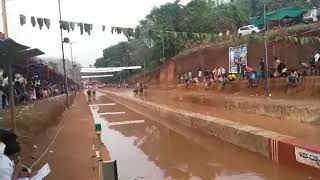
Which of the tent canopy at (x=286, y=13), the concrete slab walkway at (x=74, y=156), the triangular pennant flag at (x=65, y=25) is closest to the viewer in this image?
the concrete slab walkway at (x=74, y=156)

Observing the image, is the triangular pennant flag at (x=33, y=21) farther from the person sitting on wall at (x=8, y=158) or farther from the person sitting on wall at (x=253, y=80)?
the person sitting on wall at (x=253, y=80)

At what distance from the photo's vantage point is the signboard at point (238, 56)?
36438 millimetres

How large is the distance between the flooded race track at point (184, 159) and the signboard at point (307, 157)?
0.29 m

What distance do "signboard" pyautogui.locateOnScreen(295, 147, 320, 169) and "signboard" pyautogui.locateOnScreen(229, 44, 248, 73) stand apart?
86.7 ft

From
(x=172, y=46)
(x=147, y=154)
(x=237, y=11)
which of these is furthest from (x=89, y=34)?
(x=172, y=46)

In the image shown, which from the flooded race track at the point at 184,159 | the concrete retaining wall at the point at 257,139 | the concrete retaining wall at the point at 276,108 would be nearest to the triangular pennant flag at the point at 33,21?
the flooded race track at the point at 184,159

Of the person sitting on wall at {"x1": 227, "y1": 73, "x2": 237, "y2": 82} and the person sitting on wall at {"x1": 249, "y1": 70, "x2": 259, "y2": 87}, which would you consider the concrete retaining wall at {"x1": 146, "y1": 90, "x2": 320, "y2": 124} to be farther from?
the person sitting on wall at {"x1": 227, "y1": 73, "x2": 237, "y2": 82}

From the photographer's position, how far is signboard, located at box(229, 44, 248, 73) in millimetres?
36438

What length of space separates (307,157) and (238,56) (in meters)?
28.0

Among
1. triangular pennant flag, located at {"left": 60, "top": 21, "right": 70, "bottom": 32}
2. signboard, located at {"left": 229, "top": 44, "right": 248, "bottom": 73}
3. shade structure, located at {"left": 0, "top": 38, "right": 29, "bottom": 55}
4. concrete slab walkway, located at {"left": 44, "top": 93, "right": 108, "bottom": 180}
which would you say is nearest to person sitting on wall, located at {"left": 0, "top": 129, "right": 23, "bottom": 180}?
shade structure, located at {"left": 0, "top": 38, "right": 29, "bottom": 55}

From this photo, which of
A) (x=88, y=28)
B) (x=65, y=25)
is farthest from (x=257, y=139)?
(x=65, y=25)

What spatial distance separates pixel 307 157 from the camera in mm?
9805

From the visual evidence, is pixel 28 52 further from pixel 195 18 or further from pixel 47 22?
pixel 195 18

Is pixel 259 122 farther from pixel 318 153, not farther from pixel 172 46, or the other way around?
pixel 172 46
